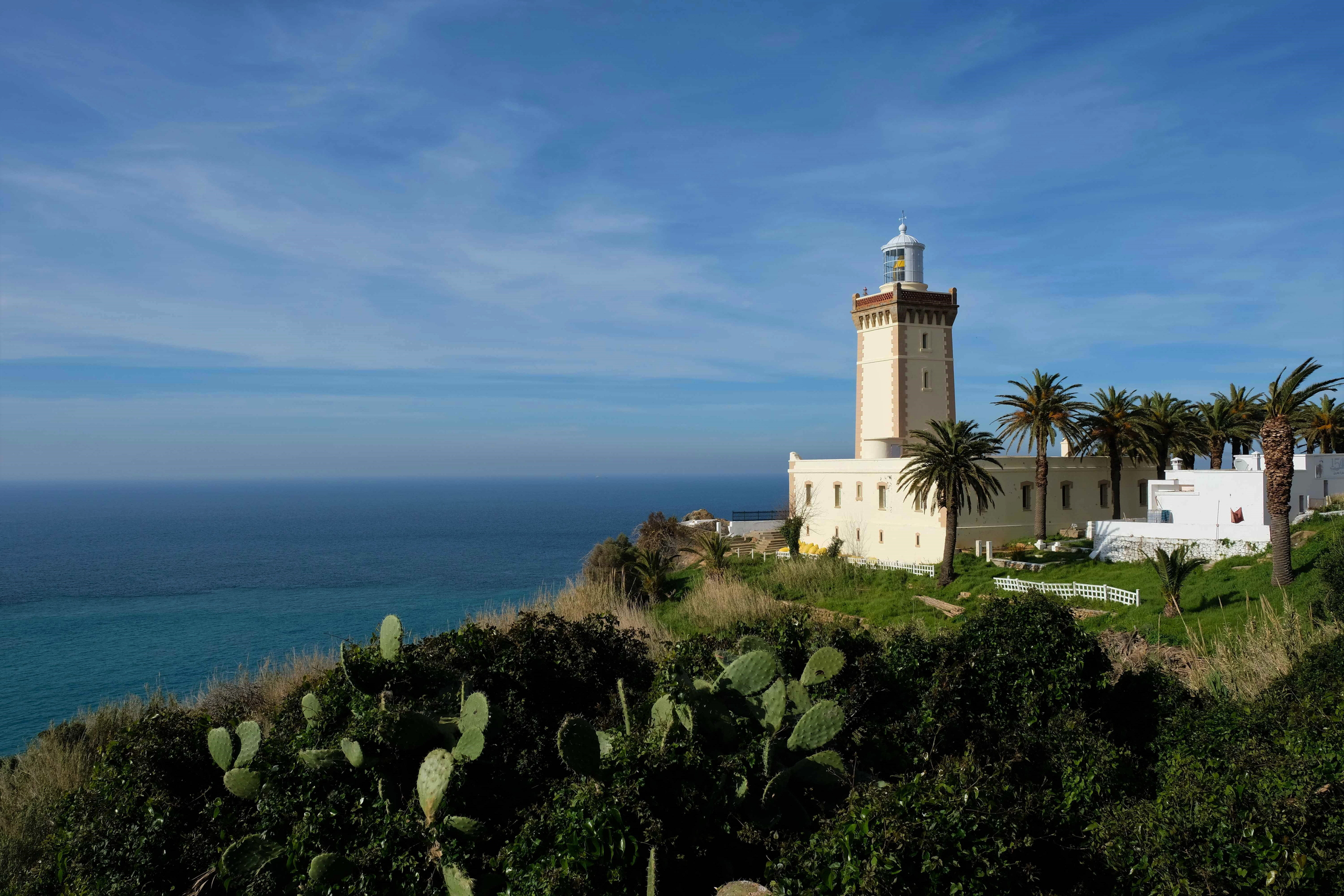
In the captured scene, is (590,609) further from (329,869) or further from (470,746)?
(329,869)

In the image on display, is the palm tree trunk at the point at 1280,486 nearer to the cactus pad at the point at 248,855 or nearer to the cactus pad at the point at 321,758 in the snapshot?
the cactus pad at the point at 321,758

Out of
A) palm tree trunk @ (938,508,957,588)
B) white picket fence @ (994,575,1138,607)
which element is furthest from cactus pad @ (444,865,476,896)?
palm tree trunk @ (938,508,957,588)

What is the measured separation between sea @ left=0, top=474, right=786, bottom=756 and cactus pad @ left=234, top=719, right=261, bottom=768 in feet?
36.5

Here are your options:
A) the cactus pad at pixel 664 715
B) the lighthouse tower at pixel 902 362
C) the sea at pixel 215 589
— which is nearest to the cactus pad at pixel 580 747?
the cactus pad at pixel 664 715

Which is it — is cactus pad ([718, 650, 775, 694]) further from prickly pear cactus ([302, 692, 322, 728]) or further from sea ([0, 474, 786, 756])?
sea ([0, 474, 786, 756])

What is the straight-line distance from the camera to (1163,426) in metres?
32.0

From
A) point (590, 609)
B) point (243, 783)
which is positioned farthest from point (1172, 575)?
point (243, 783)

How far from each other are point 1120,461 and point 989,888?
110ft

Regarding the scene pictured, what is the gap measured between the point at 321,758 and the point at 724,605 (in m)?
19.5

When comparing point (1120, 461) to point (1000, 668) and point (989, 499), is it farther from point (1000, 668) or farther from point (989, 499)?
point (1000, 668)

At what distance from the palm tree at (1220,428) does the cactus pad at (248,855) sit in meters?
35.8

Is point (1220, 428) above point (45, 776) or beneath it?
above

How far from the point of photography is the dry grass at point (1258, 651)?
43.1 feet

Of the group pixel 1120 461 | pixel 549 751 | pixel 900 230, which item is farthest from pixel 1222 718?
pixel 900 230
